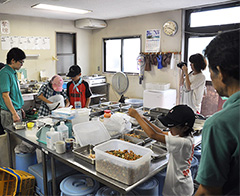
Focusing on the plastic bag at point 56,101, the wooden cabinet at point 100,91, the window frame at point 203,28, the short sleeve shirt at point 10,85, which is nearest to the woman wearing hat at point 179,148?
the plastic bag at point 56,101

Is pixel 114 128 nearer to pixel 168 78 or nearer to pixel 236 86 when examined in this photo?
pixel 236 86

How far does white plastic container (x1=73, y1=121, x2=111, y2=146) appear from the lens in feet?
6.23

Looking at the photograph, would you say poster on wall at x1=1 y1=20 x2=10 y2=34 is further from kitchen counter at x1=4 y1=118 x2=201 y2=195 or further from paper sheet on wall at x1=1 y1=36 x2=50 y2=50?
kitchen counter at x1=4 y1=118 x2=201 y2=195

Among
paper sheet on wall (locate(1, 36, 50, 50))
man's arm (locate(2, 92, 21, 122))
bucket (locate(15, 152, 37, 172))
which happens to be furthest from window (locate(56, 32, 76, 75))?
bucket (locate(15, 152, 37, 172))

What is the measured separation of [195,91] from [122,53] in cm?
314

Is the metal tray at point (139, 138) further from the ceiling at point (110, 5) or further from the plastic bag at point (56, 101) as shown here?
the ceiling at point (110, 5)

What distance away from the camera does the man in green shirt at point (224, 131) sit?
2.61ft

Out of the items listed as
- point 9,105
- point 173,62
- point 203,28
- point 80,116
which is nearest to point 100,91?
point 173,62

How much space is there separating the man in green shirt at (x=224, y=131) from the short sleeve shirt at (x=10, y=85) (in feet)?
8.36

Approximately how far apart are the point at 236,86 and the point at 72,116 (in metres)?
1.64

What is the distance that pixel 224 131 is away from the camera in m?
0.80

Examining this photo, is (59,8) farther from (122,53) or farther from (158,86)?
(158,86)

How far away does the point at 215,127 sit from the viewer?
31.9 inches

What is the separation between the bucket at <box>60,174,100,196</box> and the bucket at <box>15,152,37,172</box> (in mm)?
783
